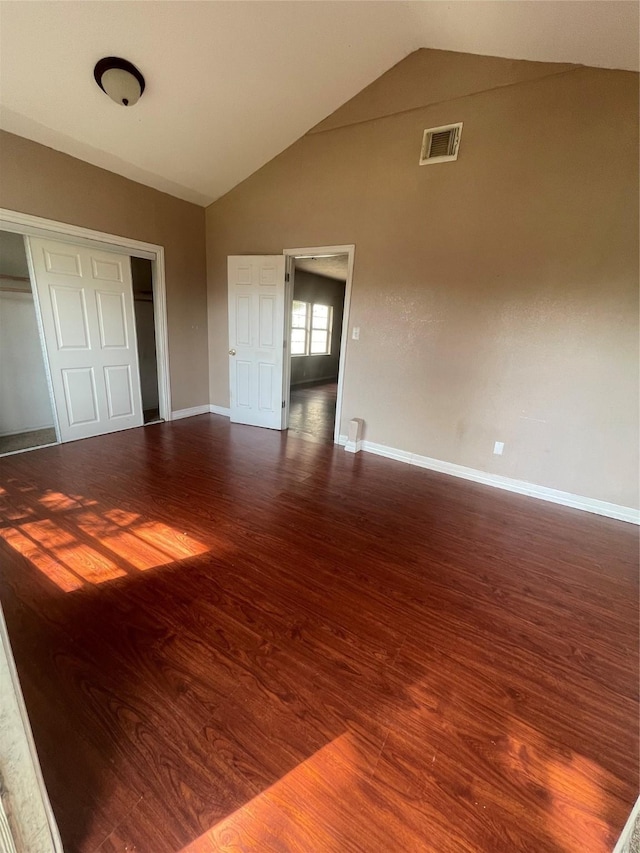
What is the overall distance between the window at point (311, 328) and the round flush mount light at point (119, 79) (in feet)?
14.5

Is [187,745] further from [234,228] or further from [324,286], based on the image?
[324,286]

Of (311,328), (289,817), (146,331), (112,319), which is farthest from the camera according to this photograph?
(311,328)

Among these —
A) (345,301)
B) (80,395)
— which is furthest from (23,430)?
(345,301)

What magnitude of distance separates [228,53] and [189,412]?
370 cm

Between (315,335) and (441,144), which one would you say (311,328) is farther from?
(441,144)

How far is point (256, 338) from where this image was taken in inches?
173

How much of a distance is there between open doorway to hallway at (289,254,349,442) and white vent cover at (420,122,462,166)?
2472 millimetres

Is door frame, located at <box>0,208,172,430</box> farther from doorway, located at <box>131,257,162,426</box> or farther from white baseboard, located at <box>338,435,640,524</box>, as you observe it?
white baseboard, located at <box>338,435,640,524</box>

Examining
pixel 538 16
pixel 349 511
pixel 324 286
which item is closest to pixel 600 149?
→ pixel 538 16

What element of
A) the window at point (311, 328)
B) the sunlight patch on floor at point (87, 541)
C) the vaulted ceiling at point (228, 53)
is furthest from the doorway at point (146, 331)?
the window at point (311, 328)

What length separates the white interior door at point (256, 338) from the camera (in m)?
4.14

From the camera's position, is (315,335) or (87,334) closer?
(87,334)

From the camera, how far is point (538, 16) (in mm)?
2154

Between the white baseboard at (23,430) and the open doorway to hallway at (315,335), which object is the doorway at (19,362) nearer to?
the white baseboard at (23,430)
